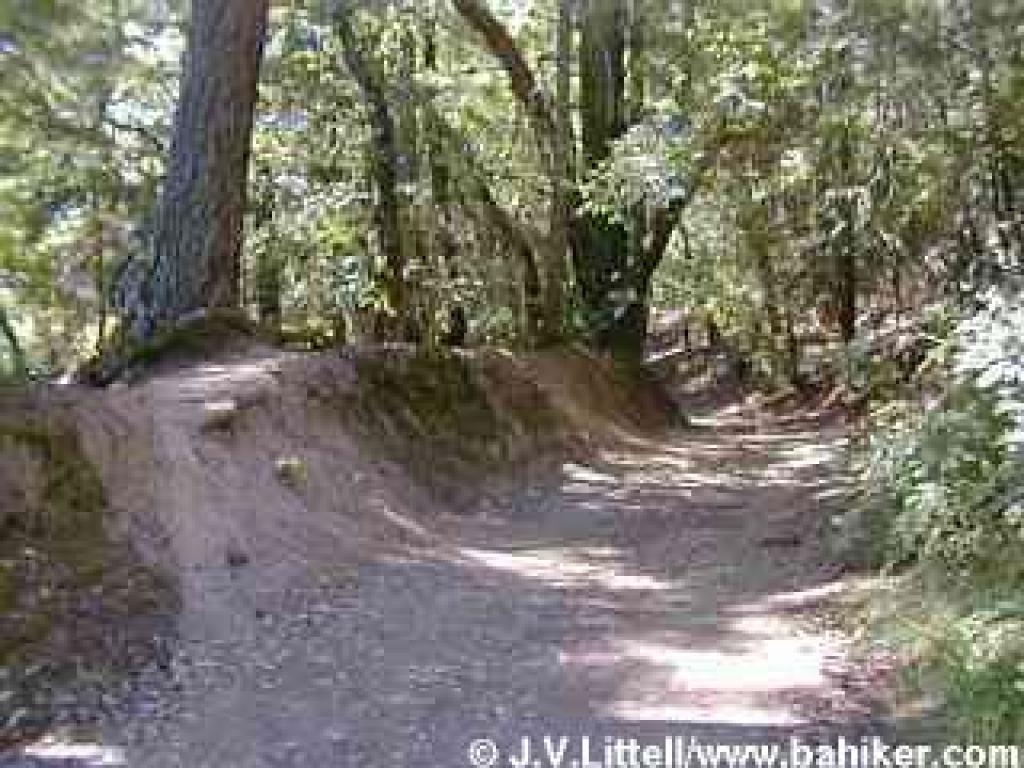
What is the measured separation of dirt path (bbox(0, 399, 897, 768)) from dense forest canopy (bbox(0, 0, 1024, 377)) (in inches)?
117

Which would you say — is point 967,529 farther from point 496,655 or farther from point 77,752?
point 77,752

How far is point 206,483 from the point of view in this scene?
9094 mm

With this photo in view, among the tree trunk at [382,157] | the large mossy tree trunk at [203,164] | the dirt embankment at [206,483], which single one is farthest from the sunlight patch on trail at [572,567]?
the tree trunk at [382,157]

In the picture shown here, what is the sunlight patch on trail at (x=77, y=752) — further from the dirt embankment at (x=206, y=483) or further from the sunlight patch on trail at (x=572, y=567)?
the sunlight patch on trail at (x=572, y=567)

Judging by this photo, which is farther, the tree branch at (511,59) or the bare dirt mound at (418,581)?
the tree branch at (511,59)

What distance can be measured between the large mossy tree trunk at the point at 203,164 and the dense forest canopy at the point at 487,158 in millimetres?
22

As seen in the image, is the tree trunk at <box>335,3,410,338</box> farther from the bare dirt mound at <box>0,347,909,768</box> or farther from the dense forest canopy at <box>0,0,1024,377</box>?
the bare dirt mound at <box>0,347,909,768</box>

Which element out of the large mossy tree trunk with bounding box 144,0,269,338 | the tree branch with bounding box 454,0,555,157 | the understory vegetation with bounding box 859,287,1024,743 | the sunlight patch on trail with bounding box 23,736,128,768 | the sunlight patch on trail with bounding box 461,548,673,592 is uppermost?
the tree branch with bounding box 454,0,555,157

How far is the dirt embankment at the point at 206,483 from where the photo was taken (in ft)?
22.2

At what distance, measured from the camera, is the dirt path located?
588cm

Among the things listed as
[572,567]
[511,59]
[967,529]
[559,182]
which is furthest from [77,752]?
[511,59]

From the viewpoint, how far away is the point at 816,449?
18609 mm

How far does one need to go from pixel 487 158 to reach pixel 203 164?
24.1 feet

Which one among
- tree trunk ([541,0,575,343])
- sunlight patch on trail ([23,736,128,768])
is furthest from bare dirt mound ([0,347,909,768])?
tree trunk ([541,0,575,343])
